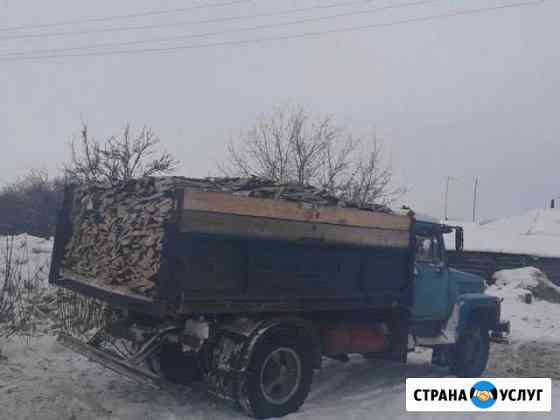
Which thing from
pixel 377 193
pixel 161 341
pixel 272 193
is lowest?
pixel 161 341

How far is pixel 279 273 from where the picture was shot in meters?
6.58

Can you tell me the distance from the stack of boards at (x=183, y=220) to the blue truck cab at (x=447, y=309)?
94 centimetres

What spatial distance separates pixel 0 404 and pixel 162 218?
2421mm

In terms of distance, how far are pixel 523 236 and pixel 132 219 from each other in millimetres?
31253

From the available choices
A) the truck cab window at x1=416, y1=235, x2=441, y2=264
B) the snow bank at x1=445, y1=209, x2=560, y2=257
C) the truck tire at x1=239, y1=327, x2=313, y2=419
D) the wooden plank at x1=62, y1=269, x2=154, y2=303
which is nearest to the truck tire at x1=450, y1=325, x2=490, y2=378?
the truck cab window at x1=416, y1=235, x2=441, y2=264

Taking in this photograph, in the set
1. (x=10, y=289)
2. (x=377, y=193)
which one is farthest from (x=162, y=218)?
(x=377, y=193)

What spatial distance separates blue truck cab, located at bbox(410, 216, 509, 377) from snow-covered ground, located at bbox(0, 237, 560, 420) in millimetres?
527

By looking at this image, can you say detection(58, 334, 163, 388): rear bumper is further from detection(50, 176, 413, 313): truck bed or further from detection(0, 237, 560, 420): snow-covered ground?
detection(50, 176, 413, 313): truck bed

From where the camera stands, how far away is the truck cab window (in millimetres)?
8516

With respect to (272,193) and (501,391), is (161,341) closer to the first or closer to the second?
(272,193)

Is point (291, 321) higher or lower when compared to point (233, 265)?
lower

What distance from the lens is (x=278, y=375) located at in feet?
21.6

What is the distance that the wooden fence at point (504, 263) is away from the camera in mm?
27516

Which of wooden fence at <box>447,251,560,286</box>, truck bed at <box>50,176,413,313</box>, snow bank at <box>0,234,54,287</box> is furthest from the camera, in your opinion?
wooden fence at <box>447,251,560,286</box>
